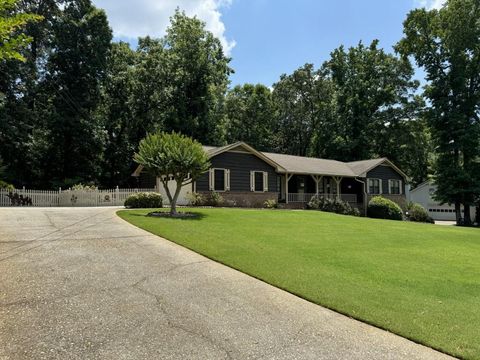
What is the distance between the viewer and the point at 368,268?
8.41 metres

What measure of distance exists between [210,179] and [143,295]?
60.4 feet

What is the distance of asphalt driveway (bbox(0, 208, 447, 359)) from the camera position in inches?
165

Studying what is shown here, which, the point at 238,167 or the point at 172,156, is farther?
the point at 238,167

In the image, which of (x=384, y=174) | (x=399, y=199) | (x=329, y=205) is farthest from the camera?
(x=399, y=199)

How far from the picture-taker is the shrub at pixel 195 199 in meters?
22.5

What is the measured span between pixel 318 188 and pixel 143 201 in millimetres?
16430

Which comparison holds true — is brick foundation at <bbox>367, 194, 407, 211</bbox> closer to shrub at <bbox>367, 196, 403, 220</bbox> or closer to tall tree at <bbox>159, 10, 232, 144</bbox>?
shrub at <bbox>367, 196, 403, 220</bbox>

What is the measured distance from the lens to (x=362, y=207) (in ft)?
106

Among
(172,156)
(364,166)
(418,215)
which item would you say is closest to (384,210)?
(418,215)

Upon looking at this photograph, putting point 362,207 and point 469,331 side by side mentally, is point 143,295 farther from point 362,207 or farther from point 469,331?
point 362,207

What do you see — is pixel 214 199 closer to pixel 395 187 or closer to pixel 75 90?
pixel 75 90

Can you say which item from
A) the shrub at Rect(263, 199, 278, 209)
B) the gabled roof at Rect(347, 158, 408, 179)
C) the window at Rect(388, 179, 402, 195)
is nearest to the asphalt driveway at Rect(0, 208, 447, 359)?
the shrub at Rect(263, 199, 278, 209)

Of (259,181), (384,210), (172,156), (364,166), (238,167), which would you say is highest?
(364,166)

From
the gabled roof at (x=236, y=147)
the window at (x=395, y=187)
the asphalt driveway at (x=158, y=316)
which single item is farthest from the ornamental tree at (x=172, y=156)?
the window at (x=395, y=187)
